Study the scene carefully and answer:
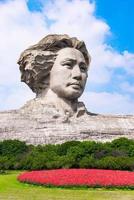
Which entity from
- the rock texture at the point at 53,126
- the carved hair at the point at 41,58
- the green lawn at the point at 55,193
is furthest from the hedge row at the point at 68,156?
the carved hair at the point at 41,58

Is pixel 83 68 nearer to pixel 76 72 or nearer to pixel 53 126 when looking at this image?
pixel 76 72

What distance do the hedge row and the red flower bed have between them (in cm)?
240

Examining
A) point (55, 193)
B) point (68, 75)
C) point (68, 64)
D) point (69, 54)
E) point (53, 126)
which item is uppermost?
point (69, 54)

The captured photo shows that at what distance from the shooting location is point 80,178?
14.6m

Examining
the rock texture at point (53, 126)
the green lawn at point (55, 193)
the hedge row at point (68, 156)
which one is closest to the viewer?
the green lawn at point (55, 193)

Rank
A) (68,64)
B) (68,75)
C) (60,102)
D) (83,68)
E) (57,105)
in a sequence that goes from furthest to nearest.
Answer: (83,68) < (60,102) < (68,64) < (57,105) < (68,75)

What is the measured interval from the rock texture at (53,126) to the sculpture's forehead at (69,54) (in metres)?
2.99

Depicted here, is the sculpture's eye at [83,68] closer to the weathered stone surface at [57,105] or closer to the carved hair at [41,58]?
the weathered stone surface at [57,105]

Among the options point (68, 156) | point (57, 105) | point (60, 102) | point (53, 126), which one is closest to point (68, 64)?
point (60, 102)

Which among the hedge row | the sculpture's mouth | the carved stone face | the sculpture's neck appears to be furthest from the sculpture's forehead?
the hedge row

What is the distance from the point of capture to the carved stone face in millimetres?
28688

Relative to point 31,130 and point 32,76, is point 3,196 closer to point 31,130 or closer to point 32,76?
point 31,130

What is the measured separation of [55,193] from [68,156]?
6367mm

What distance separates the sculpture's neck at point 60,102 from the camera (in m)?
28.8
